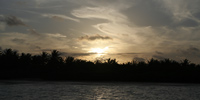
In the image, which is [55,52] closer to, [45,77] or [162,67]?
[45,77]

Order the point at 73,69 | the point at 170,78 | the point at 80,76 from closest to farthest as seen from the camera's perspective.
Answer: the point at 170,78, the point at 80,76, the point at 73,69

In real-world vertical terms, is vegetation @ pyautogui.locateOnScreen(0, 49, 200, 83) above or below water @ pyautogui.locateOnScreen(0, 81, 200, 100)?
above

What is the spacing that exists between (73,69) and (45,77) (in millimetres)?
13767

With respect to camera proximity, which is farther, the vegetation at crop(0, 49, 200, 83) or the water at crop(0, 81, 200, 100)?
the vegetation at crop(0, 49, 200, 83)

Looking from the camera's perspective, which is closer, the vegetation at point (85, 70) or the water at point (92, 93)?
the water at point (92, 93)

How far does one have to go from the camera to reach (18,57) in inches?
3775

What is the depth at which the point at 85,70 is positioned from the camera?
292 feet

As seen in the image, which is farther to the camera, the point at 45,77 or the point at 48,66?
the point at 48,66

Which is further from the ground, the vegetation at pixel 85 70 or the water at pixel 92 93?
the vegetation at pixel 85 70

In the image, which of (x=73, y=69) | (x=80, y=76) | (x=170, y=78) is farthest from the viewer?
(x=73, y=69)

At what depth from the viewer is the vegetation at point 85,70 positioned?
250ft

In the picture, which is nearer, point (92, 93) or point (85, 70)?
point (92, 93)

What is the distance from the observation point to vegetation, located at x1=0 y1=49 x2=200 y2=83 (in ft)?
250

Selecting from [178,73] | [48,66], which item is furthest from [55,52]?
[178,73]
